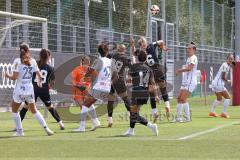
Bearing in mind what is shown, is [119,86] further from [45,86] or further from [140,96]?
[140,96]

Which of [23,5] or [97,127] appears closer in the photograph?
[97,127]

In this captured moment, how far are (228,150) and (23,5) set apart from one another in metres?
14.6

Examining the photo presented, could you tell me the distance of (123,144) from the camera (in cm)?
1283

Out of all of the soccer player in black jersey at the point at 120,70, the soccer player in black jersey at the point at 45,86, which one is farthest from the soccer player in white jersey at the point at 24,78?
the soccer player in black jersey at the point at 120,70

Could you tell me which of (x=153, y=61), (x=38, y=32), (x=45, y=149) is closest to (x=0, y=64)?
(x=38, y=32)

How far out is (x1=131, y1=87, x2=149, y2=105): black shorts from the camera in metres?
14.6

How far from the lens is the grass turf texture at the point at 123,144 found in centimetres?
1122

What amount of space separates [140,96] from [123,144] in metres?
2.10

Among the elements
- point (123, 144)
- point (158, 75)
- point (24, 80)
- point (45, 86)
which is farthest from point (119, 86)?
point (123, 144)

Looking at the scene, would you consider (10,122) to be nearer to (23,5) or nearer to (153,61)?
(153,61)

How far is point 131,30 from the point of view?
32312 mm

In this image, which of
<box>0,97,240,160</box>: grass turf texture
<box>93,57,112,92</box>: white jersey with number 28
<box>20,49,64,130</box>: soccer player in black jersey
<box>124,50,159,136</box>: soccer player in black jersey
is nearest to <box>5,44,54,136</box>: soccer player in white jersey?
<box>0,97,240,160</box>: grass turf texture

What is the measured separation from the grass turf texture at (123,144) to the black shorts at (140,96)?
69cm

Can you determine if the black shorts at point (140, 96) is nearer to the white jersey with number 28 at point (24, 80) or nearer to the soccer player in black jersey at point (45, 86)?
the white jersey with number 28 at point (24, 80)
